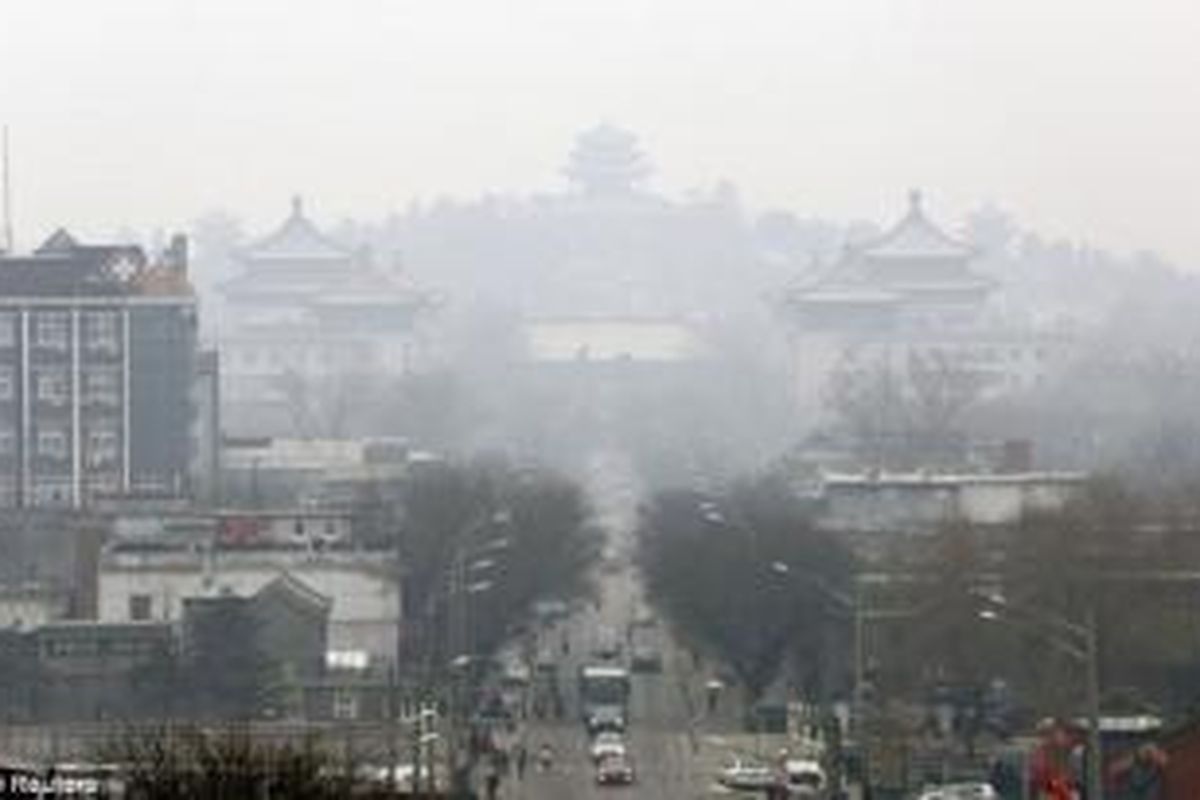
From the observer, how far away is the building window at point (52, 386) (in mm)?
50094

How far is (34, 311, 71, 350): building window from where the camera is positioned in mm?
50594

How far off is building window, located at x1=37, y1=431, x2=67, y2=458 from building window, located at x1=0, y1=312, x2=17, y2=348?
4.21 feet

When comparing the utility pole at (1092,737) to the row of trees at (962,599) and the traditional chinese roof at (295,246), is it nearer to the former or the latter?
the row of trees at (962,599)

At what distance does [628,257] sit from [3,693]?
87.9 metres

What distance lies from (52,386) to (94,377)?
44 cm

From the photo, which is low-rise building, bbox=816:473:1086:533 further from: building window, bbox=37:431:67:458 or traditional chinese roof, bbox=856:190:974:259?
traditional chinese roof, bbox=856:190:974:259

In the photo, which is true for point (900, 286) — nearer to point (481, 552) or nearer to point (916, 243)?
point (916, 243)

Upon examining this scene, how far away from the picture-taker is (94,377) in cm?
5047

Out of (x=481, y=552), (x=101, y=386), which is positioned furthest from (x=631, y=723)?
(x=101, y=386)

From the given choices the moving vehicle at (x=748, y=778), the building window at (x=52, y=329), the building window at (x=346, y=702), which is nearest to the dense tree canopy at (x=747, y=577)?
the building window at (x=346, y=702)

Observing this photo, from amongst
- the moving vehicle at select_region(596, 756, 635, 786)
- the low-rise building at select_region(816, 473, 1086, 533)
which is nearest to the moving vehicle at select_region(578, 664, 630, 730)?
the moving vehicle at select_region(596, 756, 635, 786)

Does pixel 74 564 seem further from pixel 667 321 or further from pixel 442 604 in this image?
pixel 667 321

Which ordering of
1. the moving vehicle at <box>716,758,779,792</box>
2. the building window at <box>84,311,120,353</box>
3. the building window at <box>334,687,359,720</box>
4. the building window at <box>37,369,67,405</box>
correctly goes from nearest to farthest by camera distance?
the moving vehicle at <box>716,758,779,792</box> → the building window at <box>334,687,359,720</box> → the building window at <box>37,369,67,405</box> → the building window at <box>84,311,120,353</box>

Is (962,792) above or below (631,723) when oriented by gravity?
below
